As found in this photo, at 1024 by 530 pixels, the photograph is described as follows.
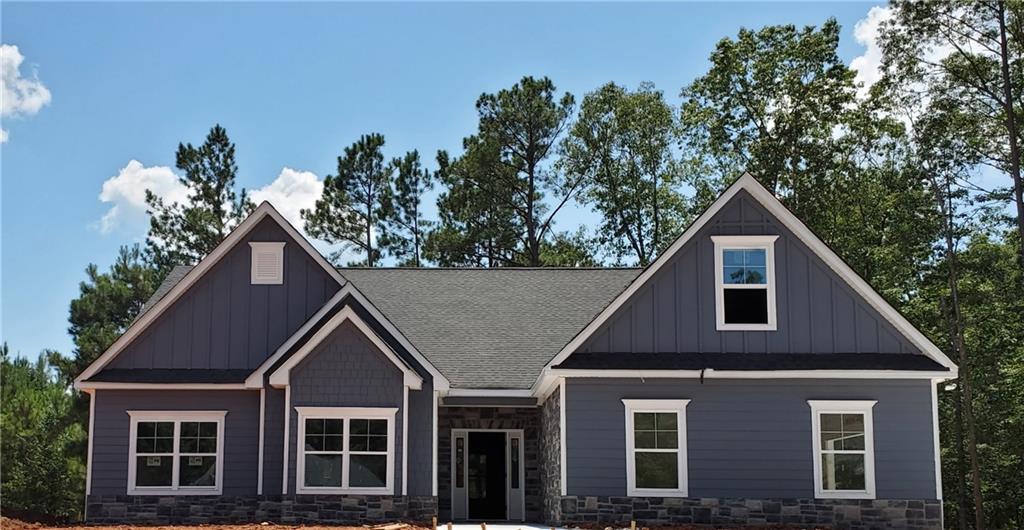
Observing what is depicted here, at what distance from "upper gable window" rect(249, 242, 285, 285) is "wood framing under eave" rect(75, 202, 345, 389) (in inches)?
13.6

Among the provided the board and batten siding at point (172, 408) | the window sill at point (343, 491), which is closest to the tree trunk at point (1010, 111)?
the window sill at point (343, 491)

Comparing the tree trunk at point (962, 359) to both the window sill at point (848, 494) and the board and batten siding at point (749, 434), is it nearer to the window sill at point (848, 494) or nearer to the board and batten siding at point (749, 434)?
the board and batten siding at point (749, 434)

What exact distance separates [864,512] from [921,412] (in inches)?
74.0

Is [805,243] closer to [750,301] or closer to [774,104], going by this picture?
[750,301]

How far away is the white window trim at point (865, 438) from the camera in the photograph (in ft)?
59.6

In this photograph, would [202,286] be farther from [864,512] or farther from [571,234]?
[571,234]

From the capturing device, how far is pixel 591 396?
1844cm

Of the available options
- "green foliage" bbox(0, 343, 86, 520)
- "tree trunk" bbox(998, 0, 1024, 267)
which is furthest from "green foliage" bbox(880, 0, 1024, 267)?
"green foliage" bbox(0, 343, 86, 520)

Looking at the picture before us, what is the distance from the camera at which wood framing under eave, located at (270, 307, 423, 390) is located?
742 inches

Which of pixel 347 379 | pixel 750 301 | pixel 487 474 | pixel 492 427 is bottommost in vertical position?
pixel 487 474

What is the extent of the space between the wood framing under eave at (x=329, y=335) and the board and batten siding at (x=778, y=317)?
3.21 metres

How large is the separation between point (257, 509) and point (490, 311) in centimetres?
672

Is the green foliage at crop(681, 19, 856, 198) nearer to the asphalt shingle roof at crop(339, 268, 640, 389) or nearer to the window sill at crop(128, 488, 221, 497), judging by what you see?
the asphalt shingle roof at crop(339, 268, 640, 389)

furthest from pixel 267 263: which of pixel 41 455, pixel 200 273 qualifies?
pixel 41 455
